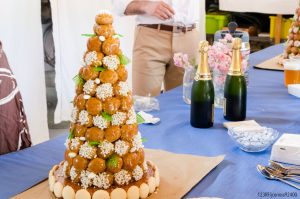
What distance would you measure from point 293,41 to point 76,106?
174 cm

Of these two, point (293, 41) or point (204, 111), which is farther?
point (293, 41)

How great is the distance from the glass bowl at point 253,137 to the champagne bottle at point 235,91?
151 mm

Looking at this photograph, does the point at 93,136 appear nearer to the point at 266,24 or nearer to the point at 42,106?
the point at 42,106

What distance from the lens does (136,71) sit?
2693 mm

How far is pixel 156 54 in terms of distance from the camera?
2.65 m

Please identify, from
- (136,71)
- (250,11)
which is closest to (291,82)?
(136,71)

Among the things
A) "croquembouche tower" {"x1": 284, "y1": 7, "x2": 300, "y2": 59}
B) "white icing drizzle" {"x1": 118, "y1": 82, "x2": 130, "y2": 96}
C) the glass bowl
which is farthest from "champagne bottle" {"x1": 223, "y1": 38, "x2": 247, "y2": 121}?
"croquembouche tower" {"x1": 284, "y1": 7, "x2": 300, "y2": 59}

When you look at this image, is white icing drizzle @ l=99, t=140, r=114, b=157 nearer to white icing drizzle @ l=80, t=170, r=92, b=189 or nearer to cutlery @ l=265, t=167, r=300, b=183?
white icing drizzle @ l=80, t=170, r=92, b=189

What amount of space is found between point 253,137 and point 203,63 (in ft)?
0.95

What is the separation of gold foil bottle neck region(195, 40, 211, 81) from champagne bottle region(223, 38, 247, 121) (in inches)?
3.6

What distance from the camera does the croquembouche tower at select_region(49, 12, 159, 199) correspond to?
1006 mm

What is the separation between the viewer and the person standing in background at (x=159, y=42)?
8.39 feet

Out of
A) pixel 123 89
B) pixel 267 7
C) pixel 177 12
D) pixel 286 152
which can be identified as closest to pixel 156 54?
pixel 177 12

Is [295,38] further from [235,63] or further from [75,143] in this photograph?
[75,143]
